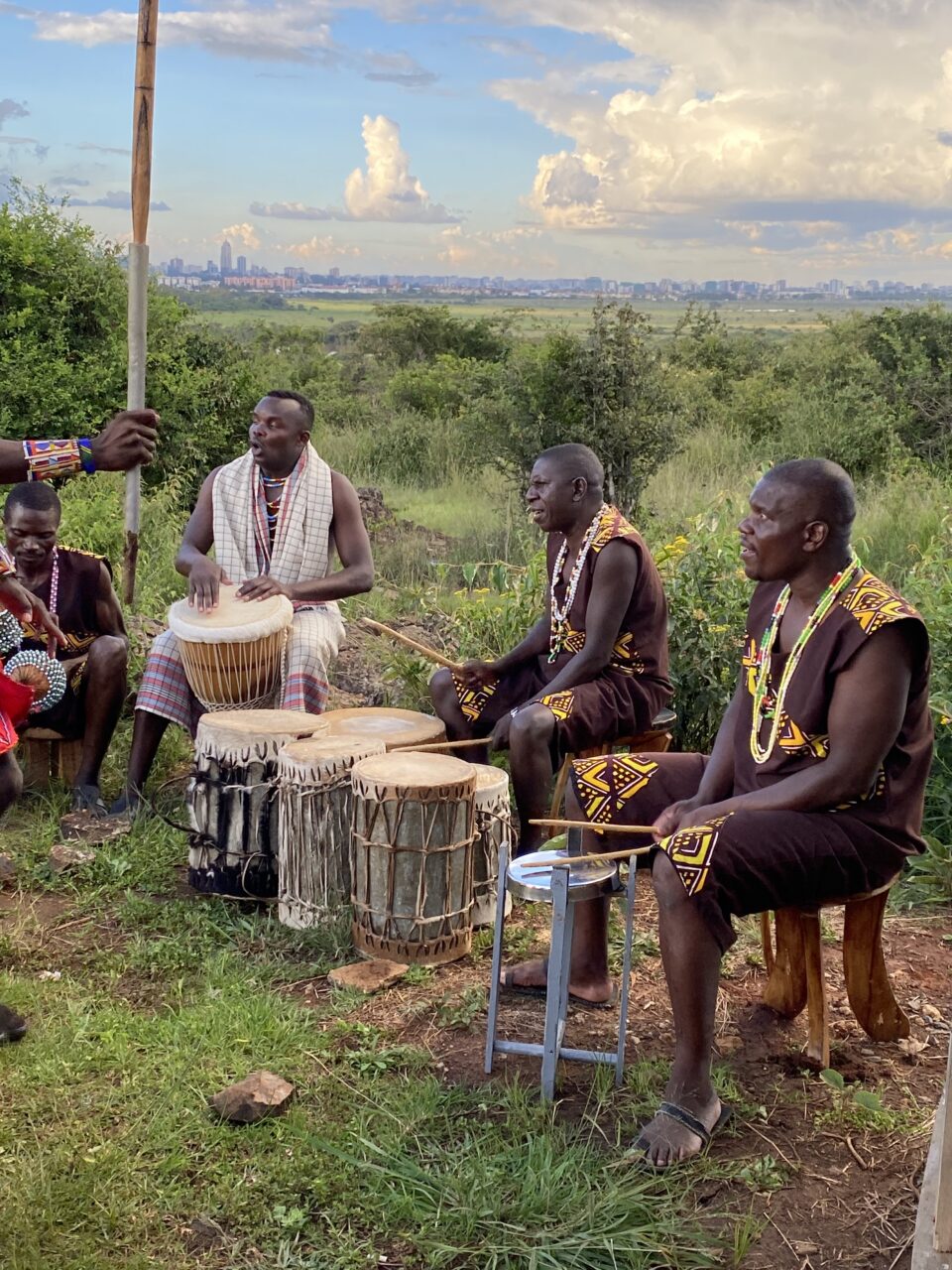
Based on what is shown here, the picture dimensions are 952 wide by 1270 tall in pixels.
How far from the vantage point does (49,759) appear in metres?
5.56

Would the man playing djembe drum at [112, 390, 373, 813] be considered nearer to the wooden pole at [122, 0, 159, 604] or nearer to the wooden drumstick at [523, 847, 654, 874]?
the wooden pole at [122, 0, 159, 604]

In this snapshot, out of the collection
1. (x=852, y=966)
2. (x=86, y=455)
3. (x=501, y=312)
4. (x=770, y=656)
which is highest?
(x=501, y=312)

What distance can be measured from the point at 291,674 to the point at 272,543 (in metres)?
0.63

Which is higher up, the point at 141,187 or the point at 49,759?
the point at 141,187

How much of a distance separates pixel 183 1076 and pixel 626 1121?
1111mm

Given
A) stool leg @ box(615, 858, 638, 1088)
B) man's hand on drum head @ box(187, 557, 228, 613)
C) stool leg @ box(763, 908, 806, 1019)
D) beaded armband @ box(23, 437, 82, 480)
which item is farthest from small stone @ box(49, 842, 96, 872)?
stool leg @ box(763, 908, 806, 1019)

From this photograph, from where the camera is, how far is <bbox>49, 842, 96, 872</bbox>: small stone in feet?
15.6

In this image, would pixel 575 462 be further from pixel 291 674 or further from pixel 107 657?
pixel 107 657

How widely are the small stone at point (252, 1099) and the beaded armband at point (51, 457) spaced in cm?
181

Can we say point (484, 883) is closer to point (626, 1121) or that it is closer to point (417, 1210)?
point (626, 1121)

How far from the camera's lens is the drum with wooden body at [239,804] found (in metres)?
4.47

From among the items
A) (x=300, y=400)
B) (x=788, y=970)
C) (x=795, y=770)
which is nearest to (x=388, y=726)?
(x=300, y=400)

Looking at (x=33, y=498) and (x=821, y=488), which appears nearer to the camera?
(x=821, y=488)

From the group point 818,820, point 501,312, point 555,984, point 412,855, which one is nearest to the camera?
point 818,820
